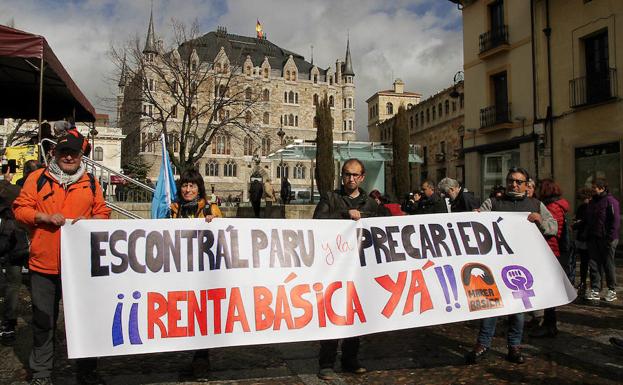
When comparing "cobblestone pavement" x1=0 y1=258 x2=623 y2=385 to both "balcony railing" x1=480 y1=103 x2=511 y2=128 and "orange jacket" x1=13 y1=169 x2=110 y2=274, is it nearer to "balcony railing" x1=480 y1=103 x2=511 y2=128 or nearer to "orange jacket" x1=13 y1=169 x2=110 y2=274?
"orange jacket" x1=13 y1=169 x2=110 y2=274

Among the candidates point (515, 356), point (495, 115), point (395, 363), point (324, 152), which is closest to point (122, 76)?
point (324, 152)

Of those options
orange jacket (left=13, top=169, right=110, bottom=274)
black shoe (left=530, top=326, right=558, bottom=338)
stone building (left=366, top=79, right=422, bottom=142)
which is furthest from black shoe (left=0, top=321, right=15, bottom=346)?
stone building (left=366, top=79, right=422, bottom=142)

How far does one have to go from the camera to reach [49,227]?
3.78 m

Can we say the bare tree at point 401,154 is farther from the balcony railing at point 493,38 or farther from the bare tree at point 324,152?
the balcony railing at point 493,38

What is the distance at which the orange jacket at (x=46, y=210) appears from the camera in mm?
3744

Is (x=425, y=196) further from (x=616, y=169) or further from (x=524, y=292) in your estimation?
(x=616, y=169)

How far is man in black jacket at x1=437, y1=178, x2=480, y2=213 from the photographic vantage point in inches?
260

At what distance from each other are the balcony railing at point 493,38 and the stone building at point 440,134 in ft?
74.9

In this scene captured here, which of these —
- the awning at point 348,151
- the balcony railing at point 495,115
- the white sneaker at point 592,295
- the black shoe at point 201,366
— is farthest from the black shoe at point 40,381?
the awning at point 348,151

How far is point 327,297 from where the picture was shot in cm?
412

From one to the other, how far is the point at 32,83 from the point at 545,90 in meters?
17.0

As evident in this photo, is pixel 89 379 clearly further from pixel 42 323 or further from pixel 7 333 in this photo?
pixel 7 333

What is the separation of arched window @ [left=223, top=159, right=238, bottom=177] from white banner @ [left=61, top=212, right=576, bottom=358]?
79.1 meters

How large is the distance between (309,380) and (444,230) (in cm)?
191
